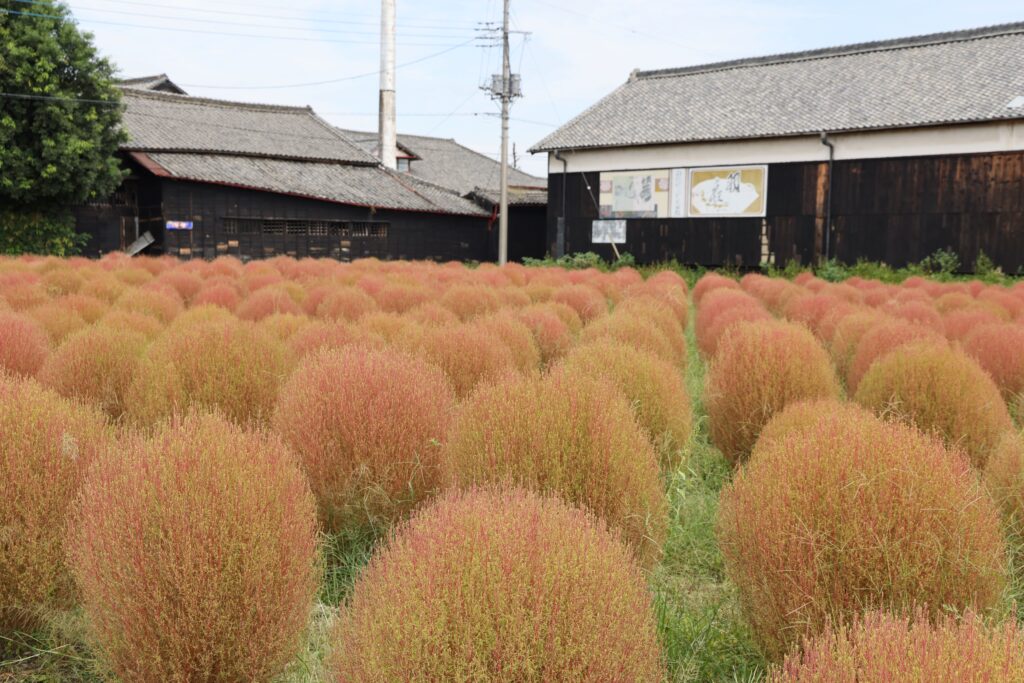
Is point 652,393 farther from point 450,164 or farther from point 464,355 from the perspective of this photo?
point 450,164

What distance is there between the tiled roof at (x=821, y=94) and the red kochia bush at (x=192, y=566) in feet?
86.3

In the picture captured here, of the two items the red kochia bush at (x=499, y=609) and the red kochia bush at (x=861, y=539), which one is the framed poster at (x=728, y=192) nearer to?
the red kochia bush at (x=861, y=539)

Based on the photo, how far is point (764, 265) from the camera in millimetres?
28312

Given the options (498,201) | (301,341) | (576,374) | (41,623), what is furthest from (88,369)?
(498,201)

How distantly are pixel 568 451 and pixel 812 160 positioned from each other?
1028 inches

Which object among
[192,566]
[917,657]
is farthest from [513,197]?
[917,657]

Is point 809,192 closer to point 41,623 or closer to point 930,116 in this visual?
point 930,116

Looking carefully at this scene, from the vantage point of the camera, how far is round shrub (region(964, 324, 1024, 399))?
24.3 feet

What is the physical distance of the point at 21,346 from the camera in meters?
6.61

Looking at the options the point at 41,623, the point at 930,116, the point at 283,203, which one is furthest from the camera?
the point at 283,203

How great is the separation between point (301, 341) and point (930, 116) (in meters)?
24.0

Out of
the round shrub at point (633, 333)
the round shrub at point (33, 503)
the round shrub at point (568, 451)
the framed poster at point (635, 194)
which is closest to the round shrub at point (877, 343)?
the round shrub at point (633, 333)

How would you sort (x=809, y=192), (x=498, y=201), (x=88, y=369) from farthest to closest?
(x=498, y=201) → (x=809, y=192) → (x=88, y=369)

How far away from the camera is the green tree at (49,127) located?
26688 mm
